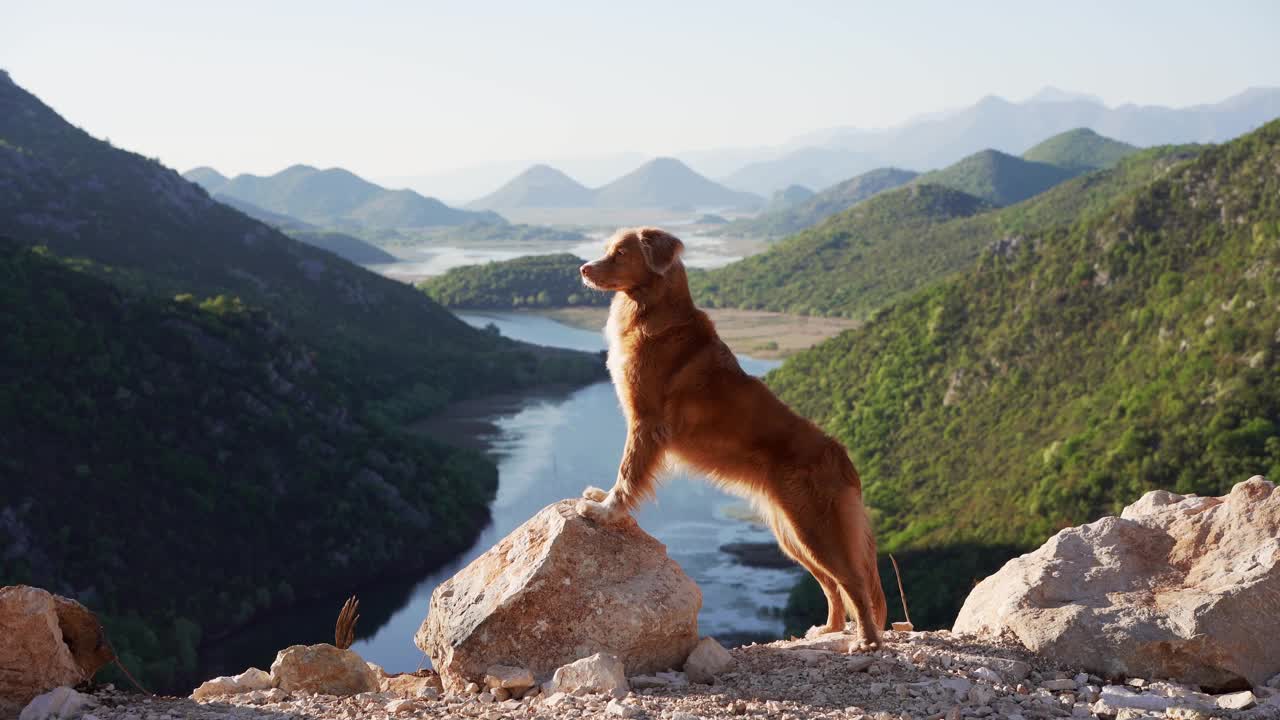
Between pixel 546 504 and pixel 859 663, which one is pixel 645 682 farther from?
pixel 546 504

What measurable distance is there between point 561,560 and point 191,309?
5298 centimetres

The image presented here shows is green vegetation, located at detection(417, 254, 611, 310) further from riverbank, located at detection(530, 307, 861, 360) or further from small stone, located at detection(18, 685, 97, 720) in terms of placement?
small stone, located at detection(18, 685, 97, 720)

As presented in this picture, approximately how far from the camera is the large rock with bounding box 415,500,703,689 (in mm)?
7816

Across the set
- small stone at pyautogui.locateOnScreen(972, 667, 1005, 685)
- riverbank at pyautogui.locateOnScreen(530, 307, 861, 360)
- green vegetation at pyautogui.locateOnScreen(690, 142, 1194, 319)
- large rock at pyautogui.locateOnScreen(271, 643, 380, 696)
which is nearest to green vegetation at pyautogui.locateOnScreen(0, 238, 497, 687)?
large rock at pyautogui.locateOnScreen(271, 643, 380, 696)

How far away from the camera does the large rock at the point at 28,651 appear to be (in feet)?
23.0

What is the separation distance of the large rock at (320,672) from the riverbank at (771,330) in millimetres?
73900

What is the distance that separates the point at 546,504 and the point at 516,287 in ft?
265

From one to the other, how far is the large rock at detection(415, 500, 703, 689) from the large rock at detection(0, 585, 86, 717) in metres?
2.44

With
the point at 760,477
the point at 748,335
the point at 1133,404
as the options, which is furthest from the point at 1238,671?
the point at 748,335

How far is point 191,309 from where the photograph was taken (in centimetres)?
5625

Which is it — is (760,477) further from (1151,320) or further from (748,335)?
(748,335)

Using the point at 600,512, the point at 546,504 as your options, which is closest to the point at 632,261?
the point at 600,512

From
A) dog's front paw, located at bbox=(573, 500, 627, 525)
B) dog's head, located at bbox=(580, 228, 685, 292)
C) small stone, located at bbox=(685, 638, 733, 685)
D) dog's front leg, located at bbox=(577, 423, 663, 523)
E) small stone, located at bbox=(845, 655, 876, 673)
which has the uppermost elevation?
dog's head, located at bbox=(580, 228, 685, 292)

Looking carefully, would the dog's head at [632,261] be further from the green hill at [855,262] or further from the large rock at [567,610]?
the green hill at [855,262]
